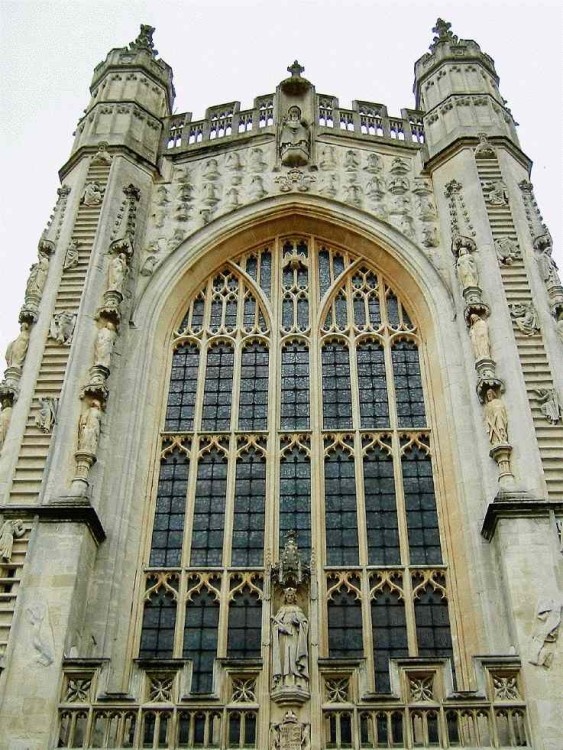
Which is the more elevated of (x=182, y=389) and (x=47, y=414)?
(x=182, y=389)

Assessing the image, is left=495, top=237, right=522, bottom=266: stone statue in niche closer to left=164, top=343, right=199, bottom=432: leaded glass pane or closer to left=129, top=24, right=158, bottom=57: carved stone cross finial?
left=164, top=343, right=199, bottom=432: leaded glass pane

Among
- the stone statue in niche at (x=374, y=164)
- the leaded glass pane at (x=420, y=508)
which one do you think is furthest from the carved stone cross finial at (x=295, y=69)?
the leaded glass pane at (x=420, y=508)

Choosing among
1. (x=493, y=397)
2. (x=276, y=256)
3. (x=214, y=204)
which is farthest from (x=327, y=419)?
(x=214, y=204)

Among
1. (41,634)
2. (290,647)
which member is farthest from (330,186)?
(41,634)

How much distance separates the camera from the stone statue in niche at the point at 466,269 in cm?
1667

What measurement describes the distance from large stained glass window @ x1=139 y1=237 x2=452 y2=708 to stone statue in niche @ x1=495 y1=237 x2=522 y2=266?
220 centimetres

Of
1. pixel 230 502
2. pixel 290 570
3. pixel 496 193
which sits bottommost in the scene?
pixel 290 570

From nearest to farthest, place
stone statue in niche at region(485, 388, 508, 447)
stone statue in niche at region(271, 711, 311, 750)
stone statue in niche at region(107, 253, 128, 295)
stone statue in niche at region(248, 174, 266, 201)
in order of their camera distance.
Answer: stone statue in niche at region(271, 711, 311, 750)
stone statue in niche at region(485, 388, 508, 447)
stone statue in niche at region(107, 253, 128, 295)
stone statue in niche at region(248, 174, 266, 201)

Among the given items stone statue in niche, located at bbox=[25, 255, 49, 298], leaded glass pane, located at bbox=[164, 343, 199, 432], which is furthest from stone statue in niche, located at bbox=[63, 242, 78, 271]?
leaded glass pane, located at bbox=[164, 343, 199, 432]

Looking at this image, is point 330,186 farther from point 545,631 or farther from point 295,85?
point 545,631

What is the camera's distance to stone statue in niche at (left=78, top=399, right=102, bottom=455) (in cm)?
1449

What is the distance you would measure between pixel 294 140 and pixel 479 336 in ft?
24.1

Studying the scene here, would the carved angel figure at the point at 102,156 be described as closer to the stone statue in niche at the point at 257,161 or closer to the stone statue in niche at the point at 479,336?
the stone statue in niche at the point at 257,161

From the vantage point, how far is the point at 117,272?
1716cm
